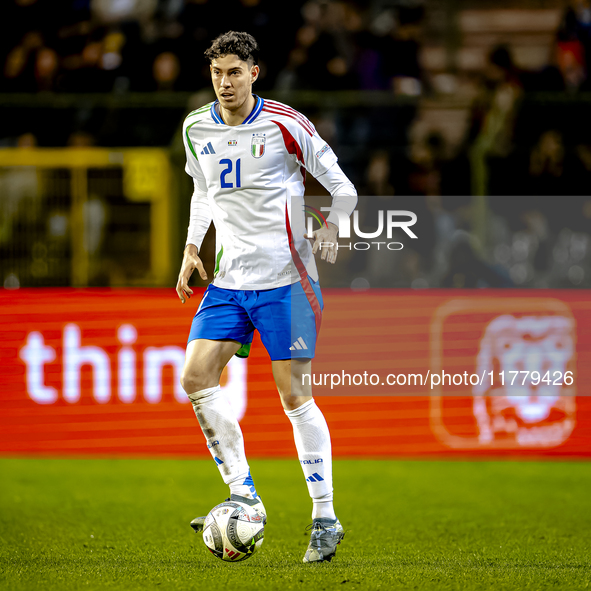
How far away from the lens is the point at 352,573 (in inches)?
137

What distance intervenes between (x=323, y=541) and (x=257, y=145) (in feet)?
5.39

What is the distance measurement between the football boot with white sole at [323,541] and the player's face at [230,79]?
175 centimetres

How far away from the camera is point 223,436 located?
371cm

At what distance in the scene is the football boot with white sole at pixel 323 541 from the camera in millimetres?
3652

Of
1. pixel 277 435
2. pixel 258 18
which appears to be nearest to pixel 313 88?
pixel 258 18

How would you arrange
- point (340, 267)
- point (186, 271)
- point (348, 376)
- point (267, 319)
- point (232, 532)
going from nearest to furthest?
point (232, 532) < point (267, 319) < point (186, 271) < point (340, 267) < point (348, 376)

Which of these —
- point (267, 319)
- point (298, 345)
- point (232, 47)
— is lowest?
point (298, 345)

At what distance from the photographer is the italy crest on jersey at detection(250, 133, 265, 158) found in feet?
12.3

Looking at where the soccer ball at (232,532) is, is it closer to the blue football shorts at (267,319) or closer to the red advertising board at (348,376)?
the blue football shorts at (267,319)

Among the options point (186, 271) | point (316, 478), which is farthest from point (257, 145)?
point (316, 478)

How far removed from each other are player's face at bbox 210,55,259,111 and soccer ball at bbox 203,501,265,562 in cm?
163

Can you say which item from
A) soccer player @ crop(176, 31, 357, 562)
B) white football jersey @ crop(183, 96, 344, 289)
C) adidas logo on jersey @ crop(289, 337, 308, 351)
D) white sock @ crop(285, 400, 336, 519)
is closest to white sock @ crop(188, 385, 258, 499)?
soccer player @ crop(176, 31, 357, 562)

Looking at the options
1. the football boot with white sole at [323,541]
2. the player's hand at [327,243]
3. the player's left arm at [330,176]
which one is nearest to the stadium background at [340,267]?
A: the player's left arm at [330,176]

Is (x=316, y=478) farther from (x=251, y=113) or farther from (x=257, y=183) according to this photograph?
(x=251, y=113)
